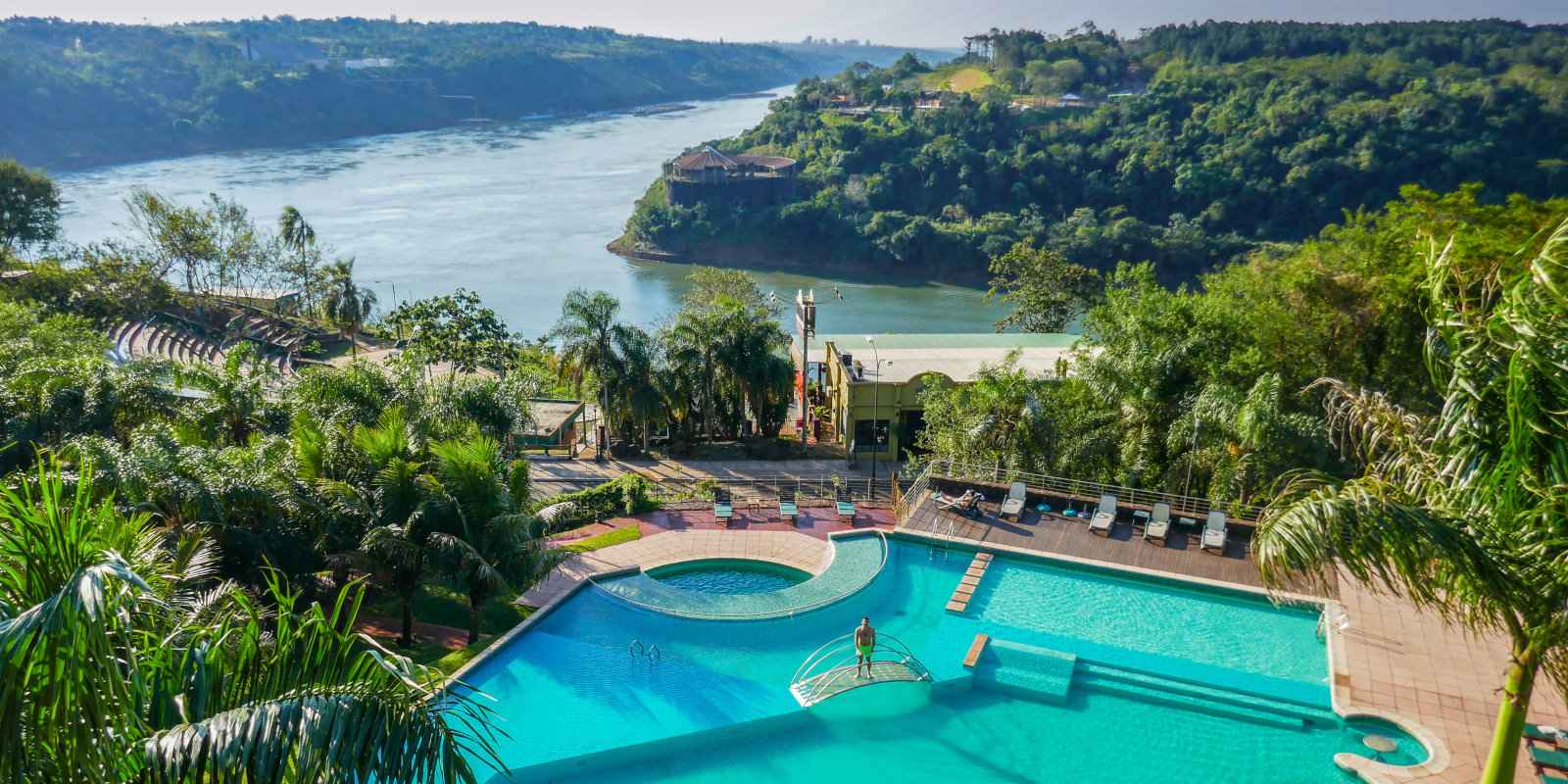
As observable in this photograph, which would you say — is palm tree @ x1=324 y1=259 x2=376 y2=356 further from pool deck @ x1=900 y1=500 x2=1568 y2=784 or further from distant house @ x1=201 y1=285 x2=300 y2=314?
pool deck @ x1=900 y1=500 x2=1568 y2=784

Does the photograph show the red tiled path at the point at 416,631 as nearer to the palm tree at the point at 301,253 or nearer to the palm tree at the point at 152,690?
the palm tree at the point at 152,690

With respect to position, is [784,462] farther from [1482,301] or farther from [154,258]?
[154,258]

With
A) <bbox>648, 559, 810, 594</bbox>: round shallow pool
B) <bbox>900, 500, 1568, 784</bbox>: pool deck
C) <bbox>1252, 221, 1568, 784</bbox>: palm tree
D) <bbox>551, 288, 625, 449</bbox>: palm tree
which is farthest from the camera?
<bbox>551, 288, 625, 449</bbox>: palm tree

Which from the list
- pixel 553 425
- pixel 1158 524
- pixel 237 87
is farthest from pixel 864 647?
pixel 237 87

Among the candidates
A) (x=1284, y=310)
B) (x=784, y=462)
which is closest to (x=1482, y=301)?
(x=1284, y=310)

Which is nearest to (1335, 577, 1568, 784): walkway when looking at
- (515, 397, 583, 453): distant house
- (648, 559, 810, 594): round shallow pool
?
(648, 559, 810, 594): round shallow pool

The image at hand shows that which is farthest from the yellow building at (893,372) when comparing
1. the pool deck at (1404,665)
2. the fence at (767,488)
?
the pool deck at (1404,665)

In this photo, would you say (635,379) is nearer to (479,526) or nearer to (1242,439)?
(479,526)
